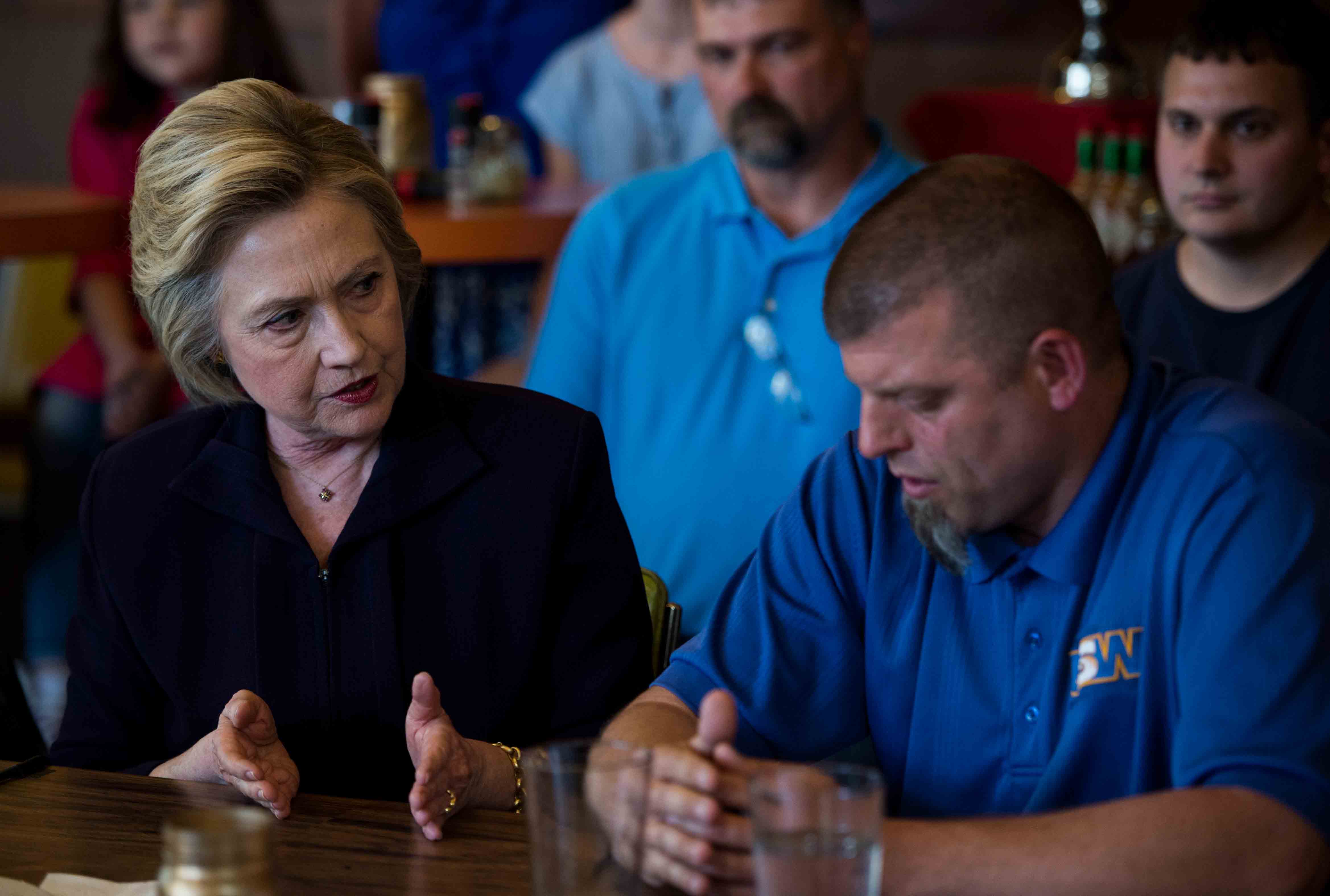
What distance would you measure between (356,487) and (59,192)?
8.29ft

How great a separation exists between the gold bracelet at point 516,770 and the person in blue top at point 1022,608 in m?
0.11

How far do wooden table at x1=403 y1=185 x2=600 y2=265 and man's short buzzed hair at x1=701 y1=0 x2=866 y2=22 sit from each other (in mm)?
724

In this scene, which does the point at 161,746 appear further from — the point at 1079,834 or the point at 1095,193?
the point at 1095,193

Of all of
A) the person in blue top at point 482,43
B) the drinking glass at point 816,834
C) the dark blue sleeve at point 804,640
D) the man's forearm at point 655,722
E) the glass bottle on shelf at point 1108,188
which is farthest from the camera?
the person in blue top at point 482,43

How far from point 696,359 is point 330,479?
99 cm

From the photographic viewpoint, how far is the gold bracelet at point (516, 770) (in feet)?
4.77

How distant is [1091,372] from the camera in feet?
4.56

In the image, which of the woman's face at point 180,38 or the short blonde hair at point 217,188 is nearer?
the short blonde hair at point 217,188

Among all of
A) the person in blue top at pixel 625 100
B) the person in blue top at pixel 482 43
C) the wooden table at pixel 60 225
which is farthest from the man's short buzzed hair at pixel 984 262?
the person in blue top at pixel 482 43

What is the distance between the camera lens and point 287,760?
1410mm

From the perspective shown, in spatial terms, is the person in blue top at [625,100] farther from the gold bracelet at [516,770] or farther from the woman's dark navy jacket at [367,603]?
the gold bracelet at [516,770]

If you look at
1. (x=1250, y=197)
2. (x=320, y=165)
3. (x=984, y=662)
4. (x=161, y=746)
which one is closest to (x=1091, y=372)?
(x=984, y=662)

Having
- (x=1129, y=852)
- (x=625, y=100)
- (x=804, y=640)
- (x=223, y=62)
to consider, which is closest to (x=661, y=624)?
(x=804, y=640)

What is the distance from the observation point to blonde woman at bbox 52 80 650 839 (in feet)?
5.11
